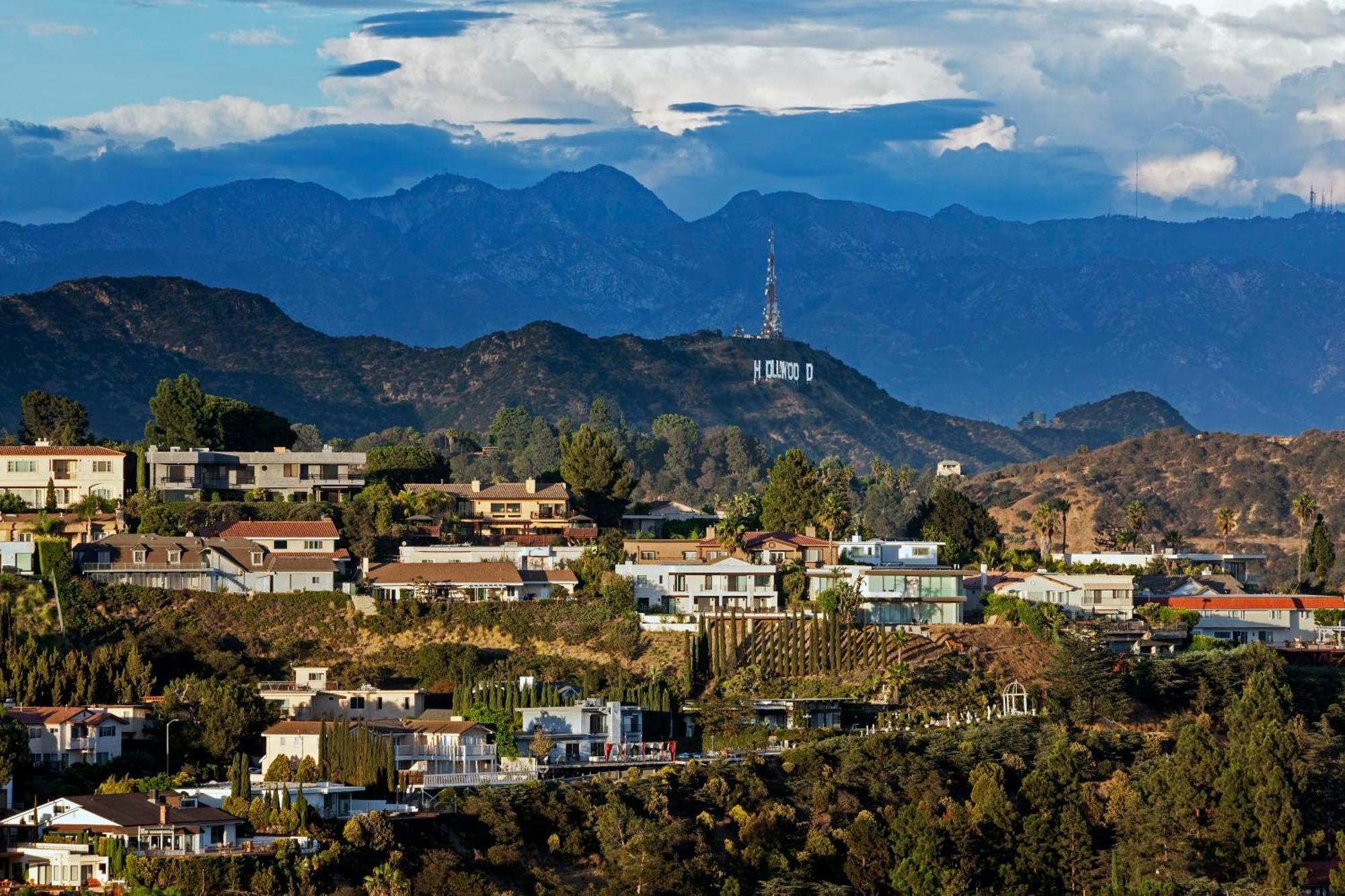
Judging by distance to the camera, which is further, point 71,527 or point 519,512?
point 519,512

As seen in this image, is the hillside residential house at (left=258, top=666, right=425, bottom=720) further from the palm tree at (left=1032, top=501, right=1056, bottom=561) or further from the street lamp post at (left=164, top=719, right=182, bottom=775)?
the palm tree at (left=1032, top=501, right=1056, bottom=561)

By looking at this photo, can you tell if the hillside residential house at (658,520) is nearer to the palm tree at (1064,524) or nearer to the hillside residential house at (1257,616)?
the hillside residential house at (1257,616)

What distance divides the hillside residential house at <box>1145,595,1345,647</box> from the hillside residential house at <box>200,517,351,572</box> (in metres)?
35.3

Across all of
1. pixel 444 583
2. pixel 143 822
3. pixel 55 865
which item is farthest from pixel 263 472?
pixel 55 865

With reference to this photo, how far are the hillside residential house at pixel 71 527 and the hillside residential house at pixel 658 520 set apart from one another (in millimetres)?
23275

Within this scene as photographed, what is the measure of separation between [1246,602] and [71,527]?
1960 inches

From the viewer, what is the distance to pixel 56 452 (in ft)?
348

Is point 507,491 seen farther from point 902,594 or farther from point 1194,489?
point 1194,489

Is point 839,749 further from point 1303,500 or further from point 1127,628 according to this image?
point 1303,500

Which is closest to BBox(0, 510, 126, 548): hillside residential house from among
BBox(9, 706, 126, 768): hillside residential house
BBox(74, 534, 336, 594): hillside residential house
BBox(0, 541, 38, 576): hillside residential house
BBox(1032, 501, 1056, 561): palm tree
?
BBox(0, 541, 38, 576): hillside residential house

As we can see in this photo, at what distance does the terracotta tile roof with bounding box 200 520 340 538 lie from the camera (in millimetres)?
98688

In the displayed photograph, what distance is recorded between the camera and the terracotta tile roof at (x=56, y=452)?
10594 centimetres

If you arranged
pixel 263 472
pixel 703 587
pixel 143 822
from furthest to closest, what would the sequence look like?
1. pixel 263 472
2. pixel 703 587
3. pixel 143 822

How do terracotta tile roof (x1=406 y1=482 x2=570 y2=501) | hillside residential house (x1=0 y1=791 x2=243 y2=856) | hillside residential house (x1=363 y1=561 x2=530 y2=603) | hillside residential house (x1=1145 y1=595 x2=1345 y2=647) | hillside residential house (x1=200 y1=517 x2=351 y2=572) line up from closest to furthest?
hillside residential house (x1=0 y1=791 x2=243 y2=856)
hillside residential house (x1=363 y1=561 x2=530 y2=603)
hillside residential house (x1=200 y1=517 x2=351 y2=572)
hillside residential house (x1=1145 y1=595 x2=1345 y2=647)
terracotta tile roof (x1=406 y1=482 x2=570 y2=501)
